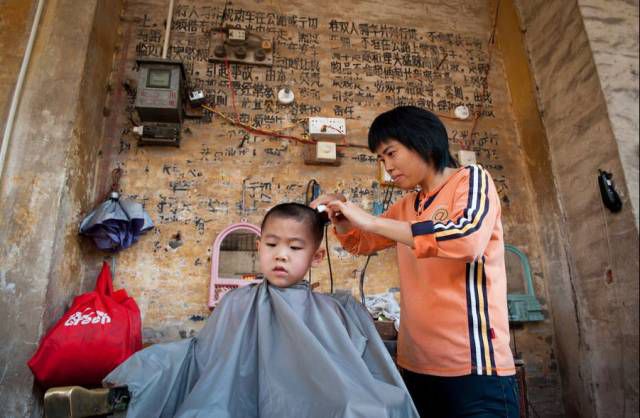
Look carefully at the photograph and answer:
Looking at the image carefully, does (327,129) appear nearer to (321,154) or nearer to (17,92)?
(321,154)

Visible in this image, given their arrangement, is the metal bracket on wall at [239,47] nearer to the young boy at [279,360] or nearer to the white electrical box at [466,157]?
the white electrical box at [466,157]

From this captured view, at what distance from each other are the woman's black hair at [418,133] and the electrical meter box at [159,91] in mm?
1666

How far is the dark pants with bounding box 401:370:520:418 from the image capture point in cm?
124

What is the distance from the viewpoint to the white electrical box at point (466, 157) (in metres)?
3.00

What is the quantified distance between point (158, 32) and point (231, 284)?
1.97m

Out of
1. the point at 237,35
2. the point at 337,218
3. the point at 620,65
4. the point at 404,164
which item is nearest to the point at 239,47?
the point at 237,35

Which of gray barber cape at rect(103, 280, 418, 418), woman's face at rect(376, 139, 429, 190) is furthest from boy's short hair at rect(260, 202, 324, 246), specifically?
woman's face at rect(376, 139, 429, 190)

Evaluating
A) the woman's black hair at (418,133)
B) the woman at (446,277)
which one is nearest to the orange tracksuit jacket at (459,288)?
the woman at (446,277)

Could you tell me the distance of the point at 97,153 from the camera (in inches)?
106

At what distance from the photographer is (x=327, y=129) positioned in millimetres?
2908

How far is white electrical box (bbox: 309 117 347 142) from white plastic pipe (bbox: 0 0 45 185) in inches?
68.6

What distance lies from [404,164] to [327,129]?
146 centimetres

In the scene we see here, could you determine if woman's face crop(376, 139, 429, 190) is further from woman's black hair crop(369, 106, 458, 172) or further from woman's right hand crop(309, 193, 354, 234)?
woman's right hand crop(309, 193, 354, 234)

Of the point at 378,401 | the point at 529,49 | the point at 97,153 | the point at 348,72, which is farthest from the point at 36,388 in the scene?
the point at 529,49
